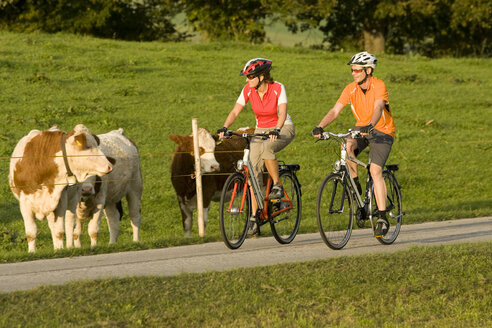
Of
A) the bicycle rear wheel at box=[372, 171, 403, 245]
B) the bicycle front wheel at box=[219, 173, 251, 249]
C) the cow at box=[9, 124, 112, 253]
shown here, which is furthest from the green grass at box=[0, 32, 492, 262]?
the cow at box=[9, 124, 112, 253]

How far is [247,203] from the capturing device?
10.6 metres

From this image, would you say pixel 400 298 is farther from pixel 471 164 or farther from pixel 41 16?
pixel 41 16

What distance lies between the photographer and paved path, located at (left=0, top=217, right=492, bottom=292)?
8875 millimetres

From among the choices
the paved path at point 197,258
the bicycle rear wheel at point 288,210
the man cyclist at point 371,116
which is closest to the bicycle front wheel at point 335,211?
the paved path at point 197,258

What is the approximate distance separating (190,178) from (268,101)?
14.4ft

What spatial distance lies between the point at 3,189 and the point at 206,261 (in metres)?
10.2

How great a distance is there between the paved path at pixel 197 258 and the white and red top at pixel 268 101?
65.4 inches

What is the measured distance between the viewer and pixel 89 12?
42719mm

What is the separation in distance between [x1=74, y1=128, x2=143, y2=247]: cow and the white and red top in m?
3.43

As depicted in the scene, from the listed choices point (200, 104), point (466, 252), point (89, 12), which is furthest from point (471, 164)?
A: point (89, 12)

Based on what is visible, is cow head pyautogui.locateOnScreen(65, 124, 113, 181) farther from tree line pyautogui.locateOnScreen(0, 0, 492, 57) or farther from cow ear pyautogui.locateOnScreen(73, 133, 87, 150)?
tree line pyautogui.locateOnScreen(0, 0, 492, 57)

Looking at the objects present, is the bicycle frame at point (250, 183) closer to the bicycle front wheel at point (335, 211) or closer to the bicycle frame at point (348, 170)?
the bicycle front wheel at point (335, 211)

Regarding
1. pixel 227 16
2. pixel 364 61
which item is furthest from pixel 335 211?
pixel 227 16

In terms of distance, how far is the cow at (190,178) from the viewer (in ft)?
48.4
